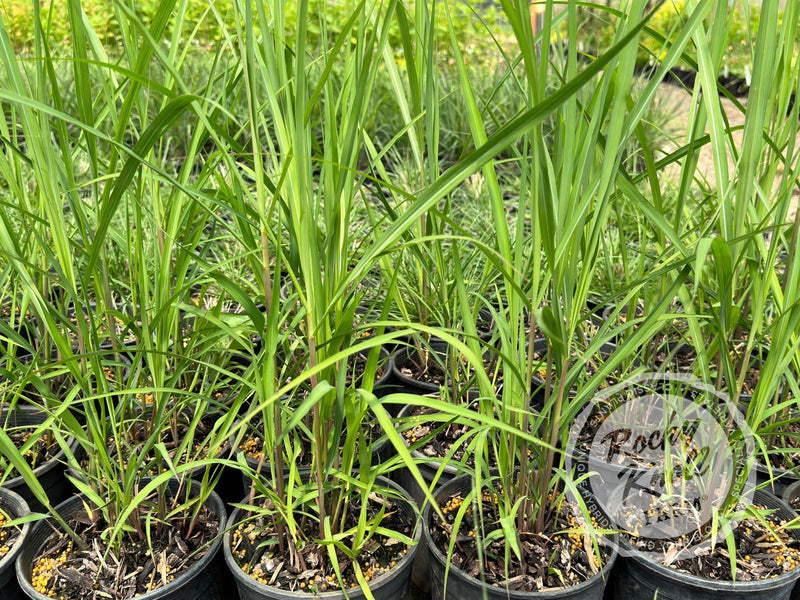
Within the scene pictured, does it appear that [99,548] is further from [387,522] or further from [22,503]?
[387,522]

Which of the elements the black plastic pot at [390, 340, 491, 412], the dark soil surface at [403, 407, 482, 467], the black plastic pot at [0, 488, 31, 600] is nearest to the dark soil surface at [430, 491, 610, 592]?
the dark soil surface at [403, 407, 482, 467]

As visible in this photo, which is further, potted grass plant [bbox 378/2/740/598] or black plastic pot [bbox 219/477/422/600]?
black plastic pot [bbox 219/477/422/600]

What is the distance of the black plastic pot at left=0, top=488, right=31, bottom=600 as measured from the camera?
2.93ft

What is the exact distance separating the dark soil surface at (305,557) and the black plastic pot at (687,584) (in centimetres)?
31

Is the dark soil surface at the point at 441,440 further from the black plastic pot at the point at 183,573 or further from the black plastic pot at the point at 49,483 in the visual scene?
the black plastic pot at the point at 49,483

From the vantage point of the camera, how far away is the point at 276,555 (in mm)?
906

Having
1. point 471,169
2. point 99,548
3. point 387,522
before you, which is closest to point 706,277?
point 387,522

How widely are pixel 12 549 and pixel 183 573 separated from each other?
0.80ft

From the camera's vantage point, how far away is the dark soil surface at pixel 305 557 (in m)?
0.87

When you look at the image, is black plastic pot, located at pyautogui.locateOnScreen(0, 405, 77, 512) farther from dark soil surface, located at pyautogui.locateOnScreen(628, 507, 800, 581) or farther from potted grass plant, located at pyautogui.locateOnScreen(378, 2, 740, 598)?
dark soil surface, located at pyautogui.locateOnScreen(628, 507, 800, 581)

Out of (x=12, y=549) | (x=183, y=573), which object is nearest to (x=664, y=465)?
(x=183, y=573)

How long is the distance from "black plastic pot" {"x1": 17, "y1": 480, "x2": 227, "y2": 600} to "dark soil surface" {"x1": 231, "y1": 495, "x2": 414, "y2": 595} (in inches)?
1.7

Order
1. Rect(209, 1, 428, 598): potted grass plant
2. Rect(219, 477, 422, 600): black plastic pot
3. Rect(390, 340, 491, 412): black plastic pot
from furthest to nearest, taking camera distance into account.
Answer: Rect(390, 340, 491, 412): black plastic pot → Rect(219, 477, 422, 600): black plastic pot → Rect(209, 1, 428, 598): potted grass plant

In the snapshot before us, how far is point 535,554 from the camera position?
35.3 inches
